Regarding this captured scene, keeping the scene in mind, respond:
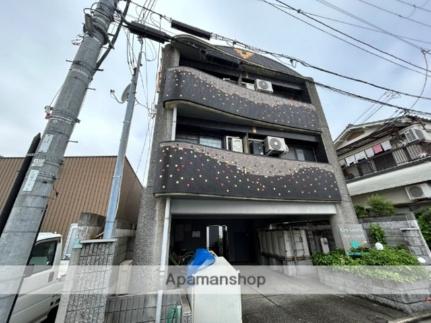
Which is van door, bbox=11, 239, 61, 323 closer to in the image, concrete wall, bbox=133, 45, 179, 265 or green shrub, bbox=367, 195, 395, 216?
concrete wall, bbox=133, 45, 179, 265

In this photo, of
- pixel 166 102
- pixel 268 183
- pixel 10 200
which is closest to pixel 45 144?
pixel 10 200

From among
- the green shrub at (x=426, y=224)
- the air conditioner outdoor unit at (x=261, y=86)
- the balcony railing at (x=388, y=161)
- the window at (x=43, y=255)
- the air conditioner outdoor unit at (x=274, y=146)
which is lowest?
the window at (x=43, y=255)

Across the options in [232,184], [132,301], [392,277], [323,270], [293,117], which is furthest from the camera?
[293,117]

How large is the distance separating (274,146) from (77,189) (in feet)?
24.9

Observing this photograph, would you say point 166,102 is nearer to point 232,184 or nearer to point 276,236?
point 232,184

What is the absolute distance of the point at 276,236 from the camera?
790 cm

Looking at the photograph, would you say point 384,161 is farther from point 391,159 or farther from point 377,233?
point 377,233

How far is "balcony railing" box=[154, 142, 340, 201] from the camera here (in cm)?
452

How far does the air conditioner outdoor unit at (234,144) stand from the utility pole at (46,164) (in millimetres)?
4680

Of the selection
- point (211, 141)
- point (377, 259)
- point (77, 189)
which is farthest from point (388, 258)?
point (77, 189)

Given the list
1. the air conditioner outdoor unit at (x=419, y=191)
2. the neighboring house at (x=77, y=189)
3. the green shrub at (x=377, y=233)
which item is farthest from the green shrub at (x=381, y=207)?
the neighboring house at (x=77, y=189)

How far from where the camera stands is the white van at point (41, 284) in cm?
305

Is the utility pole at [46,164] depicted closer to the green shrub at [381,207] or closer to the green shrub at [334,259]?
the green shrub at [334,259]

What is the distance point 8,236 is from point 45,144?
0.90 meters
